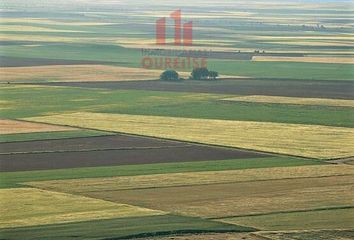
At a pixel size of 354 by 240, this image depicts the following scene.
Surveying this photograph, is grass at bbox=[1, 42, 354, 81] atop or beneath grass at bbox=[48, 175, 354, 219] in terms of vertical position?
atop

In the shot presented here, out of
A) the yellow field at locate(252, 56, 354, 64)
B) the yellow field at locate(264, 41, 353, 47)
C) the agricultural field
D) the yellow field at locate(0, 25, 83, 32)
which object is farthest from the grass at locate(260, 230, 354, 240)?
the yellow field at locate(0, 25, 83, 32)

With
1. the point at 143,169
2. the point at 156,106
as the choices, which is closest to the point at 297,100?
the point at 156,106

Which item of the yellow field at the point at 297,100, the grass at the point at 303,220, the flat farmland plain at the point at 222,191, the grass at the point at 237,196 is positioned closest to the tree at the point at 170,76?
the yellow field at the point at 297,100

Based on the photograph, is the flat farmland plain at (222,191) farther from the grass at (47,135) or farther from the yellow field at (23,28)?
the yellow field at (23,28)

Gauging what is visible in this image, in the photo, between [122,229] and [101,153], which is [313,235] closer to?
[122,229]

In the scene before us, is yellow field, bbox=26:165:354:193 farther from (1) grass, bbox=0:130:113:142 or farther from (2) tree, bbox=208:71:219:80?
(2) tree, bbox=208:71:219:80
